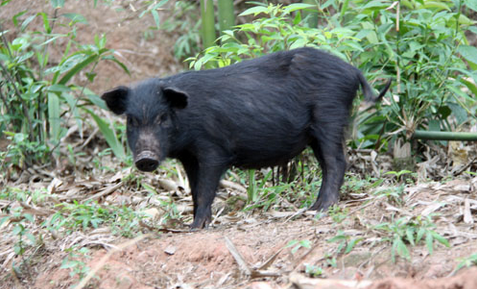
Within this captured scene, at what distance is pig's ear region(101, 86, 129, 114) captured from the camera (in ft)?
17.2

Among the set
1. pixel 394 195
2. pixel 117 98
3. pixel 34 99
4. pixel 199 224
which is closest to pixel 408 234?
pixel 394 195

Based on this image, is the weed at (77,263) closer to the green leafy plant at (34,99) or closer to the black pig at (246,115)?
the black pig at (246,115)

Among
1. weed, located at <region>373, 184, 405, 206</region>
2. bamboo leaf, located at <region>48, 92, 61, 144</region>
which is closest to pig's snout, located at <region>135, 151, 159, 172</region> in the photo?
weed, located at <region>373, 184, 405, 206</region>

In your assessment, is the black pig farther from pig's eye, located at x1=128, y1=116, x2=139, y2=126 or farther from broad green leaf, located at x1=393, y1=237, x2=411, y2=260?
broad green leaf, located at x1=393, y1=237, x2=411, y2=260

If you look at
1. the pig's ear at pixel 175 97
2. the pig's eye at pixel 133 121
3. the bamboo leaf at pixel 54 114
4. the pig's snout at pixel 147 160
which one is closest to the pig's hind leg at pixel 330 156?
the pig's ear at pixel 175 97

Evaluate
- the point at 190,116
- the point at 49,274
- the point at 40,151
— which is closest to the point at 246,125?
the point at 190,116

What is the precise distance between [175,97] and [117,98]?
540 millimetres

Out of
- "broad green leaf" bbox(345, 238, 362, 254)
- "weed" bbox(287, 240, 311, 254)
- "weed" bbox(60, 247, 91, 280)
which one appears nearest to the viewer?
"broad green leaf" bbox(345, 238, 362, 254)

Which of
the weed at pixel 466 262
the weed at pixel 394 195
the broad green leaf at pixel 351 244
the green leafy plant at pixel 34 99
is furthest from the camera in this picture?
the green leafy plant at pixel 34 99

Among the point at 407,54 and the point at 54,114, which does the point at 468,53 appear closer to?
the point at 407,54

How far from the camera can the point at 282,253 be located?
407 centimetres

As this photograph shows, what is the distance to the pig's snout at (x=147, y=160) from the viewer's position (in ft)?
16.2

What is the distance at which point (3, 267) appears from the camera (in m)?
4.80

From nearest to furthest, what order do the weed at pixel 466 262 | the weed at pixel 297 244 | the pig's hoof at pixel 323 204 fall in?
the weed at pixel 466 262 < the weed at pixel 297 244 < the pig's hoof at pixel 323 204
